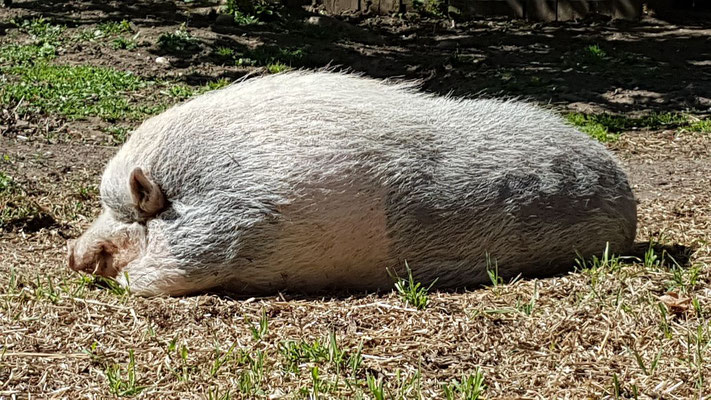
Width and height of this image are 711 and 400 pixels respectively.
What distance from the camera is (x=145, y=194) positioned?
412 cm

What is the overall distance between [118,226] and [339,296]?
113cm

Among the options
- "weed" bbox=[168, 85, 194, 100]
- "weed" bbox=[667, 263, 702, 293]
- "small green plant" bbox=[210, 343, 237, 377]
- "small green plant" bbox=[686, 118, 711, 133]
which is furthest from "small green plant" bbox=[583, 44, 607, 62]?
"small green plant" bbox=[210, 343, 237, 377]

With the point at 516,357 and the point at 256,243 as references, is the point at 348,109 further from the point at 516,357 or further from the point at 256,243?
the point at 516,357

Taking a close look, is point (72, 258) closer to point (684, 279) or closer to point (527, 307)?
point (527, 307)

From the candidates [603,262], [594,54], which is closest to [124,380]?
[603,262]

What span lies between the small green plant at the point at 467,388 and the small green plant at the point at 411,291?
0.74 metres

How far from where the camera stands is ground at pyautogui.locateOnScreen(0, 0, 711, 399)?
3201 millimetres

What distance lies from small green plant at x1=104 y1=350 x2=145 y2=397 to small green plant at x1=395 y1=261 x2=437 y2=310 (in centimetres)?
120

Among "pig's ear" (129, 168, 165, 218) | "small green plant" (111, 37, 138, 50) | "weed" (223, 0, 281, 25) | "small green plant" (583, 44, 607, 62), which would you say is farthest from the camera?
"weed" (223, 0, 281, 25)

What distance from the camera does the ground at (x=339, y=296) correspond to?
3201 mm

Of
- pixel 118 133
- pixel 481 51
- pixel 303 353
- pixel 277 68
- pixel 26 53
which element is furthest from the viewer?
pixel 481 51

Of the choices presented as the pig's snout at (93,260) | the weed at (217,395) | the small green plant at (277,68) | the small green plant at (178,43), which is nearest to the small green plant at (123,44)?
the small green plant at (178,43)

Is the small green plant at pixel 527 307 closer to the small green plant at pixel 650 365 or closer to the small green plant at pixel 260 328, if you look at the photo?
the small green plant at pixel 650 365

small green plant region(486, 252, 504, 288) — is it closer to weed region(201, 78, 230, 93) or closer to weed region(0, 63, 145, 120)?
weed region(0, 63, 145, 120)
